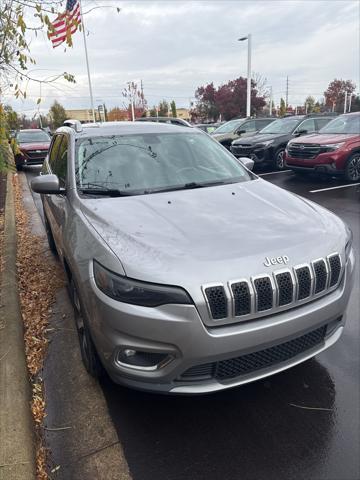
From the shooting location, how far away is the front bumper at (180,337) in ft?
6.52

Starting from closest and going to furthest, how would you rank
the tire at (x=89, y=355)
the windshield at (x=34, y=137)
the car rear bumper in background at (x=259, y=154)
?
the tire at (x=89, y=355), the car rear bumper in background at (x=259, y=154), the windshield at (x=34, y=137)

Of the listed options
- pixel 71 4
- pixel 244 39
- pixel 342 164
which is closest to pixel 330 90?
pixel 244 39

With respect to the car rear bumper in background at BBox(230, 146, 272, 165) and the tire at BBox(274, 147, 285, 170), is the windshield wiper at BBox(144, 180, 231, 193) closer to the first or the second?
the car rear bumper in background at BBox(230, 146, 272, 165)

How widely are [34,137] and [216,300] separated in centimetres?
1599

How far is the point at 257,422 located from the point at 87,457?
1.03 metres

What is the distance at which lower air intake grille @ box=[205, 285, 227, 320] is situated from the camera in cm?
199

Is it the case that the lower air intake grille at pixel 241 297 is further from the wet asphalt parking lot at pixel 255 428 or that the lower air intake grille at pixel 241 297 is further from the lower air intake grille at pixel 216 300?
the wet asphalt parking lot at pixel 255 428

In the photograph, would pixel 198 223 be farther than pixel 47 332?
No

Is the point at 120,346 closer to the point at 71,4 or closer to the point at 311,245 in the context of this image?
the point at 311,245

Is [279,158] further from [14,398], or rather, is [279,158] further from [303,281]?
[14,398]

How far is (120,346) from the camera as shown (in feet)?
6.89

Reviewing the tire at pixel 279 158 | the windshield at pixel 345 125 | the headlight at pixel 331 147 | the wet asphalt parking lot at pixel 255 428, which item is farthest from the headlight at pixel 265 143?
the wet asphalt parking lot at pixel 255 428

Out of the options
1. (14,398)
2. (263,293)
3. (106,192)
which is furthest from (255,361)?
(106,192)

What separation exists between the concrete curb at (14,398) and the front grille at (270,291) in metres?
1.28
